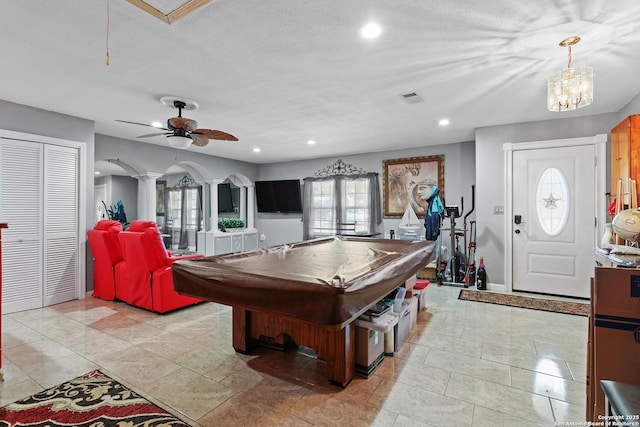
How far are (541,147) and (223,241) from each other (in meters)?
6.29

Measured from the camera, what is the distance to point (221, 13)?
1922mm

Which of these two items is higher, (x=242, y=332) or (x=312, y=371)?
(x=242, y=332)

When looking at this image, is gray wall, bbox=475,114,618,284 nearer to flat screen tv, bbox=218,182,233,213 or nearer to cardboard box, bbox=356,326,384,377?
cardboard box, bbox=356,326,384,377

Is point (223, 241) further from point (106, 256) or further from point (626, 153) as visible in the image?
point (626, 153)

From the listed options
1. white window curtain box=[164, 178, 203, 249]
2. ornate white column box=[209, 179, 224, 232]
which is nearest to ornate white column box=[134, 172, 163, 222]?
ornate white column box=[209, 179, 224, 232]

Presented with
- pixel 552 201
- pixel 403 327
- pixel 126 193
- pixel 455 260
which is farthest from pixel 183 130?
pixel 126 193

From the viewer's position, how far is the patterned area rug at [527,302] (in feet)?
12.0

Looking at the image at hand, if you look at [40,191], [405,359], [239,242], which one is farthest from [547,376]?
[239,242]

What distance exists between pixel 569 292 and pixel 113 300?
20.6ft

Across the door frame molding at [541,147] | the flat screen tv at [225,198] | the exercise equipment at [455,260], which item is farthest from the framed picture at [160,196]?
the door frame molding at [541,147]

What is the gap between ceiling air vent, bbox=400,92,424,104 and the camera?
331 centimetres

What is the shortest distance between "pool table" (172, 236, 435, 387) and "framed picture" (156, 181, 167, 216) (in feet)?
A: 27.8

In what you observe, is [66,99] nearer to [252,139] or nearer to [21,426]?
[252,139]

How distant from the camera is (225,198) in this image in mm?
8648
